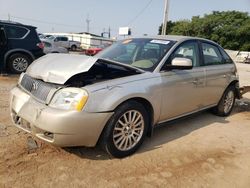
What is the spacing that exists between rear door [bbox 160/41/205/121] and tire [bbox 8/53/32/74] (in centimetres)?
663

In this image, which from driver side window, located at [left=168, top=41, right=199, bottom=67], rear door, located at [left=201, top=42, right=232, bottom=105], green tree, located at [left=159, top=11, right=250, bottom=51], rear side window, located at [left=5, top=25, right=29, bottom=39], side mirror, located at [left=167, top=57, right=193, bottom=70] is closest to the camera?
side mirror, located at [left=167, top=57, right=193, bottom=70]

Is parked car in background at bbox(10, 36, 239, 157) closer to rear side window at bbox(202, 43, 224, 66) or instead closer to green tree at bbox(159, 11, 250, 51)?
rear side window at bbox(202, 43, 224, 66)

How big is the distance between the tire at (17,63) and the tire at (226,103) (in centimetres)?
657

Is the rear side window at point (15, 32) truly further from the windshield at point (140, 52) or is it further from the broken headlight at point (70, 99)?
the broken headlight at point (70, 99)

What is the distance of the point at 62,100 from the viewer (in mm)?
3232

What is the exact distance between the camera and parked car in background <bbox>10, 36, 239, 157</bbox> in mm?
3219

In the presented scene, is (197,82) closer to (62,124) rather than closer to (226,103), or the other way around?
(226,103)

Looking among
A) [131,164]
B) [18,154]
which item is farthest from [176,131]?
[18,154]

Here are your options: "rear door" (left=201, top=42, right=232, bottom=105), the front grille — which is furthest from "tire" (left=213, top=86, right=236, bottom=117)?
the front grille

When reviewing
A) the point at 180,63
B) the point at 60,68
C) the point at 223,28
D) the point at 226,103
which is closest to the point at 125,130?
the point at 60,68

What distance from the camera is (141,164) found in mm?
3588

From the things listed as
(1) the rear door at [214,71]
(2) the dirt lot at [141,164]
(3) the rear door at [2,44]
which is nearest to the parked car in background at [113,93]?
(1) the rear door at [214,71]

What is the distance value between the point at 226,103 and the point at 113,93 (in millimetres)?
3385

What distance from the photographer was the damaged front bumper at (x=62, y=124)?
314 centimetres
